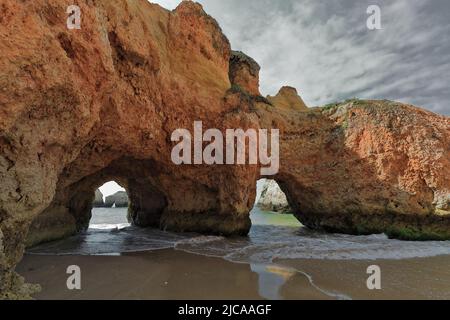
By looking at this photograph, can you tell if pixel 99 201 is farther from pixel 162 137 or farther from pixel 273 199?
pixel 162 137

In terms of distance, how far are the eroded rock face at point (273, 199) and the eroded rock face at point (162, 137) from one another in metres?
24.4

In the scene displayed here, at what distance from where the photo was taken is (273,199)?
45.9 metres

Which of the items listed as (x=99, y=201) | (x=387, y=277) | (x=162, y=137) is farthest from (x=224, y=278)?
(x=99, y=201)

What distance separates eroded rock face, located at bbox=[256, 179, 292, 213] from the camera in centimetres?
4272

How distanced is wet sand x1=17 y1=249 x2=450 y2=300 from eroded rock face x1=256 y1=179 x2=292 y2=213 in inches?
1361

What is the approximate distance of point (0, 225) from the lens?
469cm

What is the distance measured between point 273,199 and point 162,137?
36551mm

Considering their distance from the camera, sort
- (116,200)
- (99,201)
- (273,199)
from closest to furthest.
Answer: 1. (273,199)
2. (99,201)
3. (116,200)

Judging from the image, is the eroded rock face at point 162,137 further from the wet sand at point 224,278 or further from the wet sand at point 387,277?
the wet sand at point 387,277

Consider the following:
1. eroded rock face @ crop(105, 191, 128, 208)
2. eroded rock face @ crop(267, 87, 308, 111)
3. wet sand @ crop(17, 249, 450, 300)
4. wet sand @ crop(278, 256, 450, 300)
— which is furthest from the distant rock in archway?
wet sand @ crop(278, 256, 450, 300)
